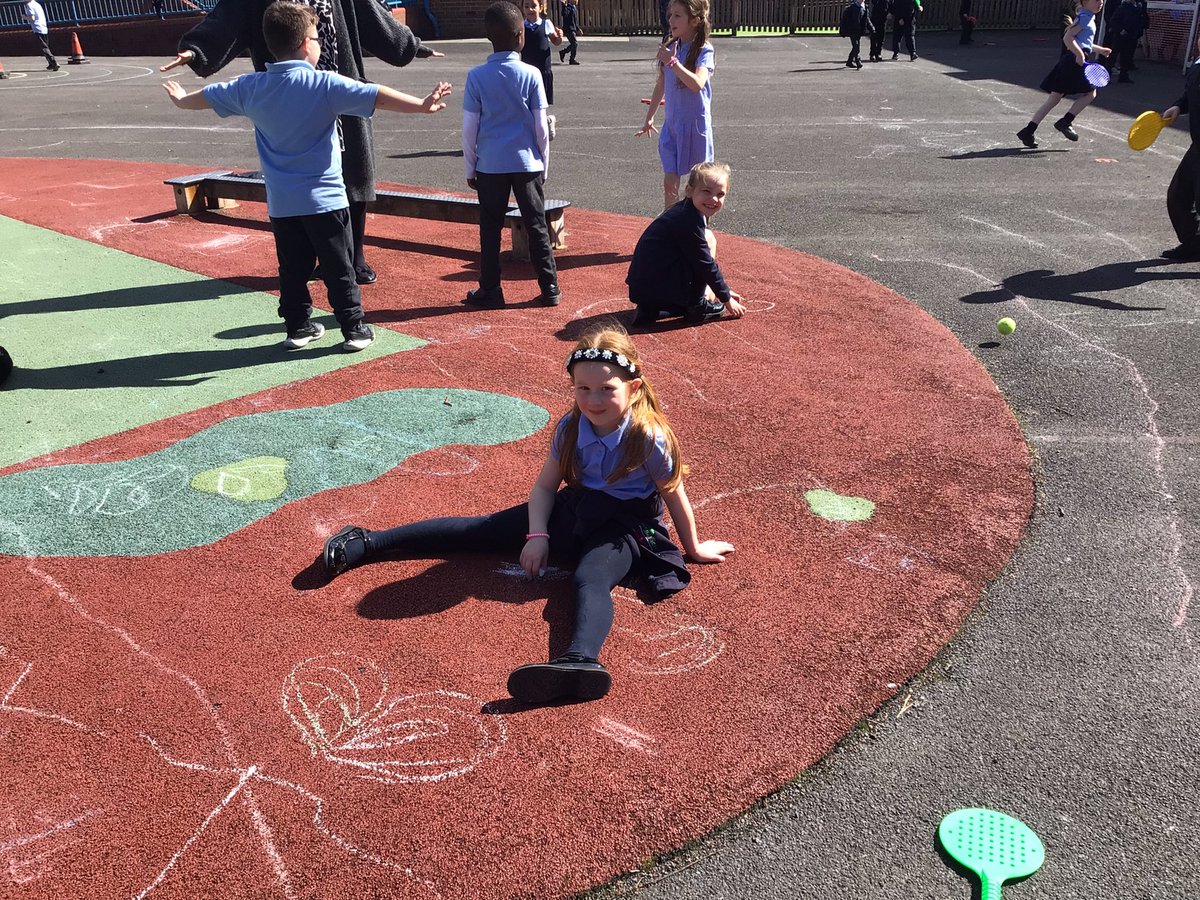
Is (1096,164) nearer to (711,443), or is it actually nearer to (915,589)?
(711,443)

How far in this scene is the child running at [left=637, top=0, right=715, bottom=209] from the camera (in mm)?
7645

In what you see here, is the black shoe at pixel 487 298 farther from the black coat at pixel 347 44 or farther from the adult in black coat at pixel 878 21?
the adult in black coat at pixel 878 21

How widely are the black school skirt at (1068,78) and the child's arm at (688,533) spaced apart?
12.3 metres

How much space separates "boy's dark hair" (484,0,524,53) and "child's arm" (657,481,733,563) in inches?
162

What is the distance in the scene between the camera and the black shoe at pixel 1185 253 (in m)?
8.32

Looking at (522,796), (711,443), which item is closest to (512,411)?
(711,443)

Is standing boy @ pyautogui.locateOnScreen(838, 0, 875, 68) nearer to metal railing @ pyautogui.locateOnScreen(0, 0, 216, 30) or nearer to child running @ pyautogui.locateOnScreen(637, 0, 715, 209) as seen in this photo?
child running @ pyautogui.locateOnScreen(637, 0, 715, 209)

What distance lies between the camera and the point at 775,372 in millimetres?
6152

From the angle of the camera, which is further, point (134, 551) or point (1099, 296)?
point (1099, 296)

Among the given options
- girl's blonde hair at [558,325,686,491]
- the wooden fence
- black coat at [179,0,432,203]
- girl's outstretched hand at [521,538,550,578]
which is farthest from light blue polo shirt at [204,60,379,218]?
the wooden fence

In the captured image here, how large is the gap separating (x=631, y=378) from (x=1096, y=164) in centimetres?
1126

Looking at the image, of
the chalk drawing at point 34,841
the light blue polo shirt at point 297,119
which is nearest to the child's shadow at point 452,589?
the chalk drawing at point 34,841

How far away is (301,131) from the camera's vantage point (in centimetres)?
581

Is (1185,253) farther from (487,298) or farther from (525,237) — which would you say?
(487,298)
